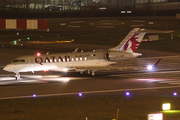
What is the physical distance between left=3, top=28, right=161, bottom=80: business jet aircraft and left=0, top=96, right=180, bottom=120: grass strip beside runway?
30.8 ft

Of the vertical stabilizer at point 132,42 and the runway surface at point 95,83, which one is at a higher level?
the vertical stabilizer at point 132,42

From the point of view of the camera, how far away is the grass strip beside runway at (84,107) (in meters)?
21.6

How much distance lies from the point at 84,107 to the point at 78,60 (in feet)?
45.2

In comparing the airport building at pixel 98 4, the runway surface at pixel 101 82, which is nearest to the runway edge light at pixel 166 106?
the runway surface at pixel 101 82

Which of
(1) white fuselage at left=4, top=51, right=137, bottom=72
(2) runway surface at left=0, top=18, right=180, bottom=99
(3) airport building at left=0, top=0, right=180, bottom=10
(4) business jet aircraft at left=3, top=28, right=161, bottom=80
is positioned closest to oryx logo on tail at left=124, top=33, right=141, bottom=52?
(4) business jet aircraft at left=3, top=28, right=161, bottom=80

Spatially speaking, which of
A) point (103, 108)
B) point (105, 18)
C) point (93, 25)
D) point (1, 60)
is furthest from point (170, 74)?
point (105, 18)

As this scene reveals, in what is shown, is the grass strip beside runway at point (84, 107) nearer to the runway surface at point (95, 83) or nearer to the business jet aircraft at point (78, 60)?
the runway surface at point (95, 83)

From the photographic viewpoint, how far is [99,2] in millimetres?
139125

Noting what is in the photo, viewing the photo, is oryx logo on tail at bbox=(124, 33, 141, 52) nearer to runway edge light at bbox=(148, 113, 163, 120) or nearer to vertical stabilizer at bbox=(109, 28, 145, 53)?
vertical stabilizer at bbox=(109, 28, 145, 53)

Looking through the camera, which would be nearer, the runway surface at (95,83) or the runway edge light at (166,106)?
the runway edge light at (166,106)

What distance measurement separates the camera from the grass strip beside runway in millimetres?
21562

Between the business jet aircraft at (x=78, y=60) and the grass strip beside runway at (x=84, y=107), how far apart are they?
369 inches

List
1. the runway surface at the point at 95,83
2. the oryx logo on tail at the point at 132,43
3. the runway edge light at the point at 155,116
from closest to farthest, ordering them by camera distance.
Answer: the runway edge light at the point at 155,116, the runway surface at the point at 95,83, the oryx logo on tail at the point at 132,43

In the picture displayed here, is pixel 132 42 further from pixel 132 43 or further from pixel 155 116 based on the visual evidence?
pixel 155 116
